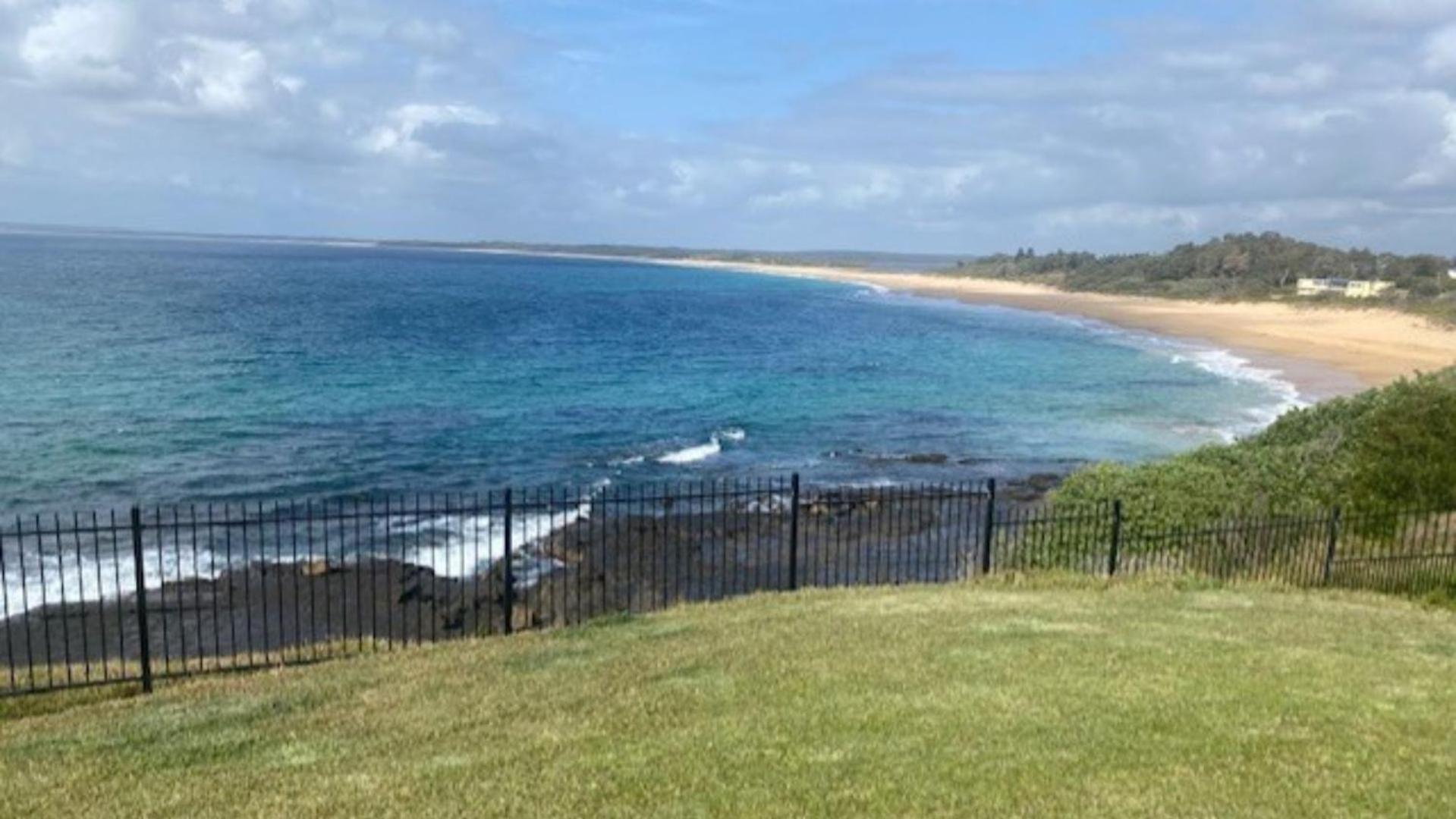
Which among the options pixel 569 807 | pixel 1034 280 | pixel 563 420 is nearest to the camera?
pixel 569 807

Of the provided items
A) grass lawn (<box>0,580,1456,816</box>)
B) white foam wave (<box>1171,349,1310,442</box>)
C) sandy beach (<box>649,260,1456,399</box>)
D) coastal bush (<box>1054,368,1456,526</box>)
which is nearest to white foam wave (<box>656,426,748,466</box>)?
coastal bush (<box>1054,368,1456,526</box>)

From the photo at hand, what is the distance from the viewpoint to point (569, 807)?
6918 mm

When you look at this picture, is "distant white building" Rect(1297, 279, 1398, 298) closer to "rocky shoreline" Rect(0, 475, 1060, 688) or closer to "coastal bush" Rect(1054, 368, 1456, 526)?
"coastal bush" Rect(1054, 368, 1456, 526)

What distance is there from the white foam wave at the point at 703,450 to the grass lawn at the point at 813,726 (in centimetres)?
2148

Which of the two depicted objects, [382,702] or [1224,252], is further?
[1224,252]

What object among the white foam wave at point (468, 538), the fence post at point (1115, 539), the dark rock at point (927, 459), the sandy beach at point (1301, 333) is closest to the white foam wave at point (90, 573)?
the white foam wave at point (468, 538)

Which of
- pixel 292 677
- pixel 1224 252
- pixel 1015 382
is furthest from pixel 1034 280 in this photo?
pixel 292 677

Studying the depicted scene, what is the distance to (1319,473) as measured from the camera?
23297 millimetres

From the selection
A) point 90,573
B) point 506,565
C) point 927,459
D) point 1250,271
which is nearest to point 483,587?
point 506,565

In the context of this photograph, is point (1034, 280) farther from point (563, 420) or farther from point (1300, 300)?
point (563, 420)

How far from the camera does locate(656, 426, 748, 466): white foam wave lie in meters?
34.2

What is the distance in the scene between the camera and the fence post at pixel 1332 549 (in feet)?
52.4

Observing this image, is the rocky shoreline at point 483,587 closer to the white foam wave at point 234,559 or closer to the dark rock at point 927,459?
the white foam wave at point 234,559

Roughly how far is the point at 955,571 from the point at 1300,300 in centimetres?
10518
